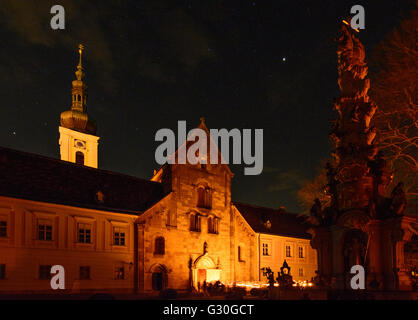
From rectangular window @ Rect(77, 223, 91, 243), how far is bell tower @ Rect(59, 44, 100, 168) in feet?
89.0

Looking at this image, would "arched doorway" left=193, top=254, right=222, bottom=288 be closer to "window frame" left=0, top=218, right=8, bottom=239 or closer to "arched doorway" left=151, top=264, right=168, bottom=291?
"arched doorway" left=151, top=264, right=168, bottom=291

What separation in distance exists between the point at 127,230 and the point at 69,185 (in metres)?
5.85

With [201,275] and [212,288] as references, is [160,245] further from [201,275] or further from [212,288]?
[212,288]

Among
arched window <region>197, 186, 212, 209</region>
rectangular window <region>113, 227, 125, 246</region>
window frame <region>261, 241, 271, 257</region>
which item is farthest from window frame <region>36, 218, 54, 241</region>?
window frame <region>261, 241, 271, 257</region>

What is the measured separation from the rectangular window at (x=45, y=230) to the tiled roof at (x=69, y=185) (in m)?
1.61

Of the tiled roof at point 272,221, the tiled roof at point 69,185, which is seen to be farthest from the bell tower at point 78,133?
the tiled roof at point 272,221

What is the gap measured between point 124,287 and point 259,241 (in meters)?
16.7

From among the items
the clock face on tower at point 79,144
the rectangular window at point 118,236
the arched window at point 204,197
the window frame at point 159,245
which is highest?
the clock face on tower at point 79,144

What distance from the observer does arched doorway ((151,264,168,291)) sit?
36719 mm

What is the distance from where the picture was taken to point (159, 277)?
122ft

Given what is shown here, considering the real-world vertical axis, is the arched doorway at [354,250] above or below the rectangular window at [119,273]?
above

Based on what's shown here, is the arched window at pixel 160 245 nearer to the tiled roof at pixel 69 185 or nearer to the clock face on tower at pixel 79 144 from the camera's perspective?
the tiled roof at pixel 69 185

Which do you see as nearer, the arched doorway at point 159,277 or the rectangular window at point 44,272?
the rectangular window at point 44,272

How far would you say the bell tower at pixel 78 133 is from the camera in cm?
6009
